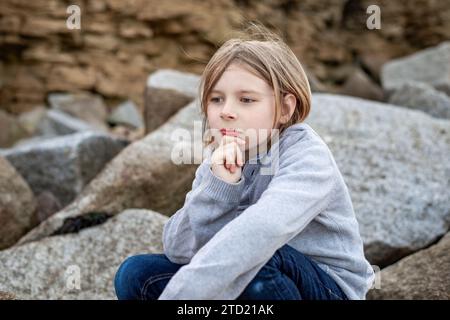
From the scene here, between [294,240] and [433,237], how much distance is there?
5.01 ft

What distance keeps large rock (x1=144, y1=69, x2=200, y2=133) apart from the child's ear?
101 inches

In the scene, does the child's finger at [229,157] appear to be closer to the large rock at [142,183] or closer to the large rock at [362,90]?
the large rock at [142,183]

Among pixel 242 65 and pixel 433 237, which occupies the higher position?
pixel 242 65

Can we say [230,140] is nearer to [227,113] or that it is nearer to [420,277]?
[227,113]

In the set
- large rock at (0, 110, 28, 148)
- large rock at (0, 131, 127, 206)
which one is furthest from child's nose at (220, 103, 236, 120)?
large rock at (0, 110, 28, 148)

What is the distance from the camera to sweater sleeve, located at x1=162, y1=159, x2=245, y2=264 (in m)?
1.61

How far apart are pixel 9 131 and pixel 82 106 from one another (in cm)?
120

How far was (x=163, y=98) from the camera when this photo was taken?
4453 millimetres

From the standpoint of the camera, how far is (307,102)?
73.1 inches

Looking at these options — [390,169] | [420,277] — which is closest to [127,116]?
[390,169]

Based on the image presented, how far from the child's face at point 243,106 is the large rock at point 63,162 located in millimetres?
2588
